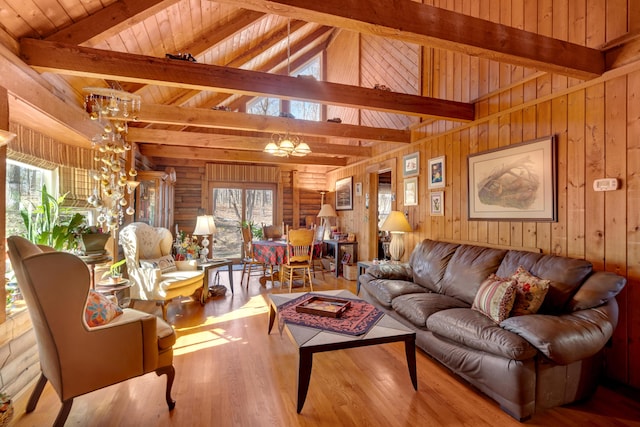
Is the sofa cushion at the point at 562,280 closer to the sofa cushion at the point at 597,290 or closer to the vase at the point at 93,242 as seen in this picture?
the sofa cushion at the point at 597,290

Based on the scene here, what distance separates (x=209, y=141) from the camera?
4.97 m

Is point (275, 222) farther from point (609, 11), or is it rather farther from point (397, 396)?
point (609, 11)

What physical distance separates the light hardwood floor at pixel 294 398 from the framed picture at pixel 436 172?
86.1 inches

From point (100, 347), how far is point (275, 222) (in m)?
5.86

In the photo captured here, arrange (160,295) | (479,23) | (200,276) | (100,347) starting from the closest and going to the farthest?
(100,347) < (479,23) < (160,295) < (200,276)

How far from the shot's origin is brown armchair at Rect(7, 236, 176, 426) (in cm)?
161

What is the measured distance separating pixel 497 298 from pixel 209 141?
451cm

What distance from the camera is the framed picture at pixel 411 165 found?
4422 mm

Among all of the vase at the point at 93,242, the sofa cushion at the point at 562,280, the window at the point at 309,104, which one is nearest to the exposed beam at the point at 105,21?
the vase at the point at 93,242

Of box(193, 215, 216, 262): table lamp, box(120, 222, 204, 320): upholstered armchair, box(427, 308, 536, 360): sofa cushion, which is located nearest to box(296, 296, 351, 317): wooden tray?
box(427, 308, 536, 360): sofa cushion

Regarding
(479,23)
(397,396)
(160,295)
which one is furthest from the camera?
(160,295)

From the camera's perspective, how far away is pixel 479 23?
1.98 metres

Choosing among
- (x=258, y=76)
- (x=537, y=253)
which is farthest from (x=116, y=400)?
(x=537, y=253)

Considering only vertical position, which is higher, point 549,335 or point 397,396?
point 549,335
